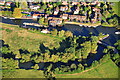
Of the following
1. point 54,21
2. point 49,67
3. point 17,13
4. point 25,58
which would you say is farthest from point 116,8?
point 25,58

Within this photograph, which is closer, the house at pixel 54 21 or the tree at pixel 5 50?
the tree at pixel 5 50

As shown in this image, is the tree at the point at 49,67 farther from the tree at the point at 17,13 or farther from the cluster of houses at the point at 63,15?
the tree at the point at 17,13

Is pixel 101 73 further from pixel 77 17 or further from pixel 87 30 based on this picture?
pixel 77 17

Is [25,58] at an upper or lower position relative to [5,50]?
lower

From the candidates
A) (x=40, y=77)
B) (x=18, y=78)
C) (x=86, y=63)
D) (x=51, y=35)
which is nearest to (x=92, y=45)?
(x=86, y=63)

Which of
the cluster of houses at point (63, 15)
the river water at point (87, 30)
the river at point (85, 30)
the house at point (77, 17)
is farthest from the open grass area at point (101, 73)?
the house at point (77, 17)

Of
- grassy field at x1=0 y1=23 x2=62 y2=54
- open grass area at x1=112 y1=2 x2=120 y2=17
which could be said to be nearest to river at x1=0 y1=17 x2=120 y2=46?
grassy field at x1=0 y1=23 x2=62 y2=54

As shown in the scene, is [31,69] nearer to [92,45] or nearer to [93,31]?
[92,45]
